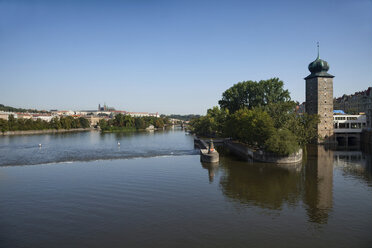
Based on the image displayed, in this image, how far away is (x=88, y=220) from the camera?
66.5 feet

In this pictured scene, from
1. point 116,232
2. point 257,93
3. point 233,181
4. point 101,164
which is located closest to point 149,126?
point 257,93

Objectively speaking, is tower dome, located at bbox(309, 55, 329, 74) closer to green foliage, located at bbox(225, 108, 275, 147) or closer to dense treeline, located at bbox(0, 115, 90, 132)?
green foliage, located at bbox(225, 108, 275, 147)

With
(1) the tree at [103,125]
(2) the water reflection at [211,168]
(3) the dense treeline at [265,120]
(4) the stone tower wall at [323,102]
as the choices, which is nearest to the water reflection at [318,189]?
(3) the dense treeline at [265,120]

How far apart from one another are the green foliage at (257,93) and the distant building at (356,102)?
31.7 meters

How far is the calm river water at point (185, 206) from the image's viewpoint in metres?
17.6

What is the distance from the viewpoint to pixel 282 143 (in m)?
39.8

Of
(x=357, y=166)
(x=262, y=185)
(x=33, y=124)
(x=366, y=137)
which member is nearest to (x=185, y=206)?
(x=262, y=185)

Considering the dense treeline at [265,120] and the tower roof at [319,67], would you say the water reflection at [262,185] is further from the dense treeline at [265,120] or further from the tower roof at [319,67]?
the tower roof at [319,67]

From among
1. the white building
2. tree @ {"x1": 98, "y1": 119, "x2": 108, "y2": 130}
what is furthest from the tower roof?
tree @ {"x1": 98, "y1": 119, "x2": 108, "y2": 130}

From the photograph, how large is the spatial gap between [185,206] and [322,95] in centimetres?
5993

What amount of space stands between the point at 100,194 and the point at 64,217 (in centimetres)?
559

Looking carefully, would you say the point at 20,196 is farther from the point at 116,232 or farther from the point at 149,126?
the point at 149,126

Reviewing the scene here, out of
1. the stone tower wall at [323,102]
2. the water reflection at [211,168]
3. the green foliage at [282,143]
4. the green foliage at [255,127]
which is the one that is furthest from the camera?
the stone tower wall at [323,102]

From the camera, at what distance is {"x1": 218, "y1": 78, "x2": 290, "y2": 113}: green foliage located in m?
74.1
